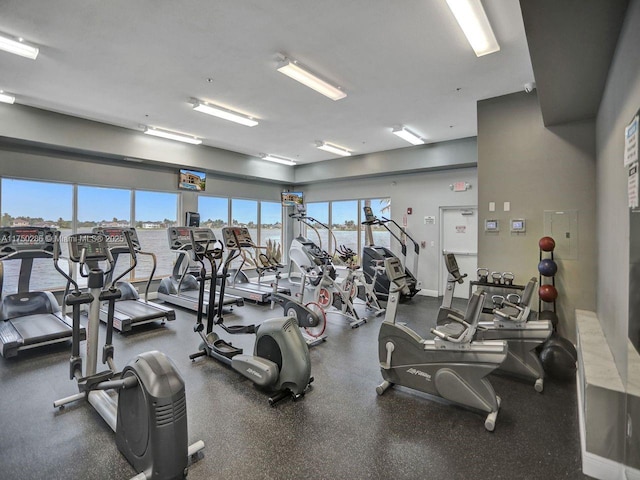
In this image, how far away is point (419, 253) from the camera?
25.9 ft

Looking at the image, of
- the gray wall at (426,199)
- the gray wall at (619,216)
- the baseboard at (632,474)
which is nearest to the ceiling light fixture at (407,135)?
the gray wall at (426,199)

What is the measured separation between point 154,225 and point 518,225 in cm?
715

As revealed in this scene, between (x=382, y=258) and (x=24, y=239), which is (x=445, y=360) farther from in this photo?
(x=24, y=239)

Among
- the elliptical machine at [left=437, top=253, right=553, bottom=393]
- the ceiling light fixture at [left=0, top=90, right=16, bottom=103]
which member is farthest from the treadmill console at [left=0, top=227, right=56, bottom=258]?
the elliptical machine at [left=437, top=253, right=553, bottom=393]

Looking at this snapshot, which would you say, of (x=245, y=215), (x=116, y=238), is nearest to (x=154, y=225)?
(x=245, y=215)

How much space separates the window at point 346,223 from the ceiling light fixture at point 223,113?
4.20 metres

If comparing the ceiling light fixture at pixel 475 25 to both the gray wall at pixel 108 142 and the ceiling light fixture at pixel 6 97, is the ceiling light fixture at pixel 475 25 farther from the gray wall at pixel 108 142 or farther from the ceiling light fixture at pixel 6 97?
the gray wall at pixel 108 142

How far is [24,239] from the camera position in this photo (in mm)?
3639

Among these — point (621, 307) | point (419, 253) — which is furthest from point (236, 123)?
point (621, 307)

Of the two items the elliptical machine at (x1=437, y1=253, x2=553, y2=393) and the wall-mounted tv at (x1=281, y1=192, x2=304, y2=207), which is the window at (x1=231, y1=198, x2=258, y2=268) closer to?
the wall-mounted tv at (x1=281, y1=192, x2=304, y2=207)

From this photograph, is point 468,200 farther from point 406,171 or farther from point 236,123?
point 236,123

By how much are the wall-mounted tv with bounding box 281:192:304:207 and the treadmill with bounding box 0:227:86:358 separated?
617cm

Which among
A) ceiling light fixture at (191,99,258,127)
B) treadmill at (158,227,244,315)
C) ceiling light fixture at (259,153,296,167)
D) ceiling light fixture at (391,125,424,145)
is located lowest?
treadmill at (158,227,244,315)

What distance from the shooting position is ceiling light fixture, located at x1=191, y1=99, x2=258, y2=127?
5.04 m
